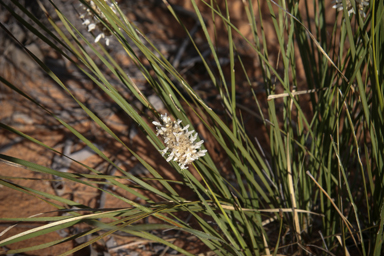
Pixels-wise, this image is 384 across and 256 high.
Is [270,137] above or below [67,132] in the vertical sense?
below

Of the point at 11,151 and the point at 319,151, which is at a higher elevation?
the point at 11,151

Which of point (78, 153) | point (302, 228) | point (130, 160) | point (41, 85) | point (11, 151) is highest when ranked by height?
point (41, 85)

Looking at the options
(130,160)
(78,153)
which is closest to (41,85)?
(78,153)

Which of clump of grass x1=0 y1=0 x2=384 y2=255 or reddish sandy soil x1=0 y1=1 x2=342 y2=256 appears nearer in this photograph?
clump of grass x1=0 y1=0 x2=384 y2=255

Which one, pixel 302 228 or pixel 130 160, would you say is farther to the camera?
pixel 130 160

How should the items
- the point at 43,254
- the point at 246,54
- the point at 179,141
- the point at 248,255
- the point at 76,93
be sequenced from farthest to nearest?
the point at 246,54, the point at 76,93, the point at 43,254, the point at 248,255, the point at 179,141

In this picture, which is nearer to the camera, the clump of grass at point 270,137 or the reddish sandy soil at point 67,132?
the clump of grass at point 270,137

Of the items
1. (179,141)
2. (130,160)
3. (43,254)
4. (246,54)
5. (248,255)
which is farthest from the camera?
(246,54)

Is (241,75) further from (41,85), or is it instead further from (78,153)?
(41,85)

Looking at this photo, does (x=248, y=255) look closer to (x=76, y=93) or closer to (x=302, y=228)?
(x=302, y=228)

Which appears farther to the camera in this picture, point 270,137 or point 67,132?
point 67,132
